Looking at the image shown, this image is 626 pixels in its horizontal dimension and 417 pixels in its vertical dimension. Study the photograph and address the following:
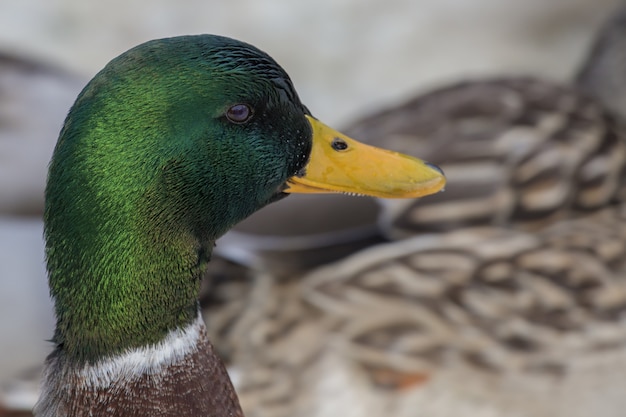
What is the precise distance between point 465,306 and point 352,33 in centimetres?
227

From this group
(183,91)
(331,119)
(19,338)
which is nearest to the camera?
(183,91)

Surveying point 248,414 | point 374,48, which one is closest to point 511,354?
point 248,414

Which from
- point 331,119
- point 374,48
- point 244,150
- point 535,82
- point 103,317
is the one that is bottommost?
point 103,317

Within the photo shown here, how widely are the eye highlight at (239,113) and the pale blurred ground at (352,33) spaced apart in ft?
9.63

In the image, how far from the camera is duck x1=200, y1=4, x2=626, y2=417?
2490 mm

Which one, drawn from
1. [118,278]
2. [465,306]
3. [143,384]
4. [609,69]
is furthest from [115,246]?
[609,69]

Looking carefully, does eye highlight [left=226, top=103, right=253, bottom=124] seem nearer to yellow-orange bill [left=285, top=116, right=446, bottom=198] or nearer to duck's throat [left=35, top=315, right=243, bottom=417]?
yellow-orange bill [left=285, top=116, right=446, bottom=198]

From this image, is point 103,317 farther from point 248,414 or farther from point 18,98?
point 18,98

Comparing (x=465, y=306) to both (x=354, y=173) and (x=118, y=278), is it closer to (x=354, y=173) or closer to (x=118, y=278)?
(x=354, y=173)

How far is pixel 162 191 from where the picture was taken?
135 centimetres

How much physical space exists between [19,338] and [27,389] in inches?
10.8

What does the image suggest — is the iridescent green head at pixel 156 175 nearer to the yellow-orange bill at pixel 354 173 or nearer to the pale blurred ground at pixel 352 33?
the yellow-orange bill at pixel 354 173

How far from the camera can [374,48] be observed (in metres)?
4.48

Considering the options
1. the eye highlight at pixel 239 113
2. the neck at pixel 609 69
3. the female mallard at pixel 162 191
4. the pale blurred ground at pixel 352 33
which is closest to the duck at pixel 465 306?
the neck at pixel 609 69
